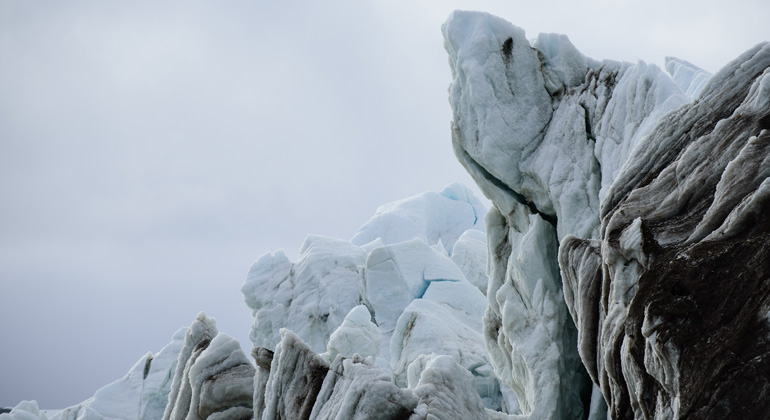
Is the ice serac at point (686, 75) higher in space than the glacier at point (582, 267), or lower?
lower

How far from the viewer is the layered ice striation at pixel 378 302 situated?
16.6 m

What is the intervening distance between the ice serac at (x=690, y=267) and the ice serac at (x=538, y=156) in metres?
1.98

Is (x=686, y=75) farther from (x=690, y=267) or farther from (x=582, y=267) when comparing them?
(x=690, y=267)

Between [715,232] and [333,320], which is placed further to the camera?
[333,320]

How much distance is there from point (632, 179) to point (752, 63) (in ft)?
4.54

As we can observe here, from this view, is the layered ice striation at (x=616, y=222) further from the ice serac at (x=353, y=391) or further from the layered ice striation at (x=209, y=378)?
the layered ice striation at (x=209, y=378)

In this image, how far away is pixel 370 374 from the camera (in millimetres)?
5879

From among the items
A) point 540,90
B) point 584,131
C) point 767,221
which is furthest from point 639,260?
point 540,90

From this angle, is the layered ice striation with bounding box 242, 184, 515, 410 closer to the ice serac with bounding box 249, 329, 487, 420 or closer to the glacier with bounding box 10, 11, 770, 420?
the glacier with bounding box 10, 11, 770, 420

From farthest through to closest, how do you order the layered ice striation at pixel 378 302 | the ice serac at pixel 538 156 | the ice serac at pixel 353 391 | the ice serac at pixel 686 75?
the layered ice striation at pixel 378 302 → the ice serac at pixel 686 75 → the ice serac at pixel 538 156 → the ice serac at pixel 353 391

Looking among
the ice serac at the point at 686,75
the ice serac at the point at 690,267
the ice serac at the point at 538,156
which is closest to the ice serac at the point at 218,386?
the ice serac at the point at 538,156

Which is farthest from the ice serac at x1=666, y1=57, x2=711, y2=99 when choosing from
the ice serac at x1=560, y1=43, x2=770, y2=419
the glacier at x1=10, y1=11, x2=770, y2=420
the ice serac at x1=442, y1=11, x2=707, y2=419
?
the ice serac at x1=560, y1=43, x2=770, y2=419

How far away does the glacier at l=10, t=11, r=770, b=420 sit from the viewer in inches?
159

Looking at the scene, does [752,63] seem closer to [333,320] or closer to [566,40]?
[566,40]
